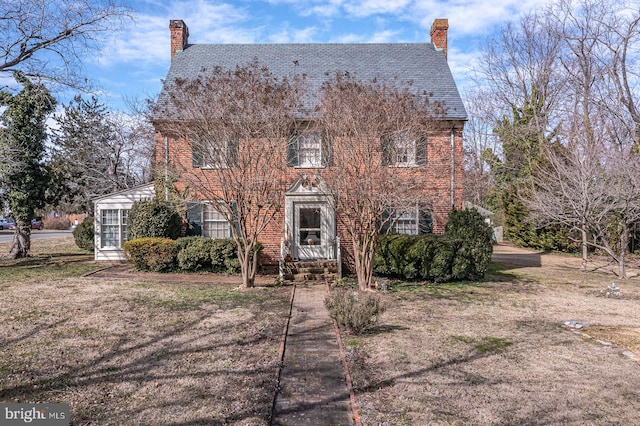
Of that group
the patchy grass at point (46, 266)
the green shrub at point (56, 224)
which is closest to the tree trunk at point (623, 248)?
the patchy grass at point (46, 266)

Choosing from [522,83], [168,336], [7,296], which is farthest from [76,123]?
[522,83]

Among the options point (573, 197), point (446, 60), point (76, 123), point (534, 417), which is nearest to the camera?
point (534, 417)

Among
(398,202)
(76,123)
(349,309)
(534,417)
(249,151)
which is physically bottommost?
(534,417)

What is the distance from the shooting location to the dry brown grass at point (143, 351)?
421cm

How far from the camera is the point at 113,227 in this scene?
16.4m

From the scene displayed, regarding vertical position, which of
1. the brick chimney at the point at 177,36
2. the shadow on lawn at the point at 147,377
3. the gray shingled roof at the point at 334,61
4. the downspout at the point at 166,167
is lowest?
the shadow on lawn at the point at 147,377

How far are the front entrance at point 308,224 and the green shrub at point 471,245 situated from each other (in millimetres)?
4004

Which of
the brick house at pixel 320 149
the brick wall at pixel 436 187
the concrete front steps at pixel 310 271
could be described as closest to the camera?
the concrete front steps at pixel 310 271

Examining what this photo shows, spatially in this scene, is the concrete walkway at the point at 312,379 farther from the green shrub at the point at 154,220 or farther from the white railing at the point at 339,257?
the green shrub at the point at 154,220

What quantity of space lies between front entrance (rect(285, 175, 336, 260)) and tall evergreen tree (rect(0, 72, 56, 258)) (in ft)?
33.2

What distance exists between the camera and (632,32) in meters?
18.8

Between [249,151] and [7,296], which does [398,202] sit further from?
[7,296]

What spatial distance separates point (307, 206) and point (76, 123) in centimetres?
1917

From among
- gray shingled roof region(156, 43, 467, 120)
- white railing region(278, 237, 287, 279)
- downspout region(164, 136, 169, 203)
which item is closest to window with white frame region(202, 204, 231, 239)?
downspout region(164, 136, 169, 203)
